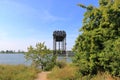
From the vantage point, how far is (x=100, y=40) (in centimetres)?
1535

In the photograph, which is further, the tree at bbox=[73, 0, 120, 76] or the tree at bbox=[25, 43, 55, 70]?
the tree at bbox=[25, 43, 55, 70]

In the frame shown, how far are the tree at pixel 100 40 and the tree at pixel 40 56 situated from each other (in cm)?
970

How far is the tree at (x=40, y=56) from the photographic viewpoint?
86.7 feet

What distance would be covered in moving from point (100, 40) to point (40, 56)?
12.2 m

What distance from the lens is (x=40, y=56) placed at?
2667 centimetres

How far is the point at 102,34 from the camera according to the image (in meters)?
15.4

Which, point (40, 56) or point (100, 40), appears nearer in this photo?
point (100, 40)

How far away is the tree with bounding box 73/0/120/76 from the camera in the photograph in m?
14.4

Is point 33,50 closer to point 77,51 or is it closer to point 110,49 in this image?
point 77,51

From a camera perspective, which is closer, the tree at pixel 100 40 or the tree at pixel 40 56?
the tree at pixel 100 40

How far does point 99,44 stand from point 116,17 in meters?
1.85

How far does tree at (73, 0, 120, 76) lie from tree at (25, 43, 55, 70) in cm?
970

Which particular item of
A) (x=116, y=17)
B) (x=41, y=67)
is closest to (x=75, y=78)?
(x=116, y=17)

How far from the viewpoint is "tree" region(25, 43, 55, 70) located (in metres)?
26.4
